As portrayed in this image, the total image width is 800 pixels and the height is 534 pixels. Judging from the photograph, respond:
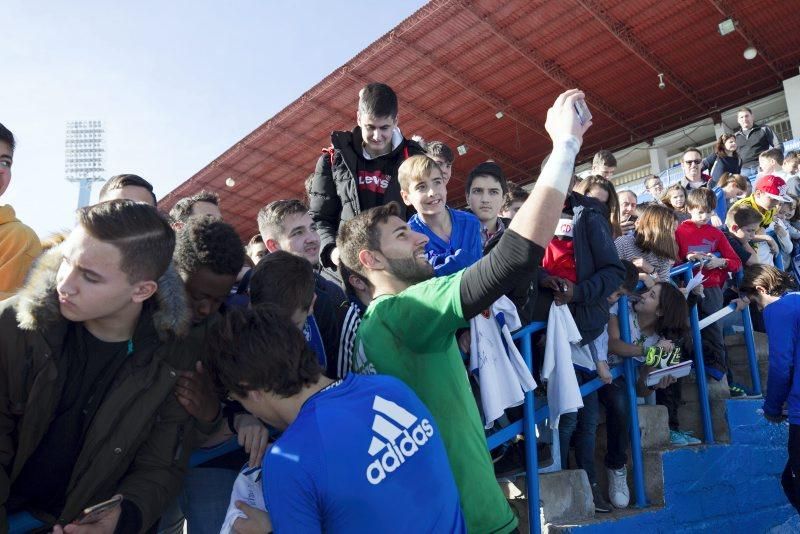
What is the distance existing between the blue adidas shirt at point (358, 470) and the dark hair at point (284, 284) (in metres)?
0.65

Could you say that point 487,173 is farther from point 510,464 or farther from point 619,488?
point 619,488

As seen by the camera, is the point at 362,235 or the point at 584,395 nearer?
the point at 362,235

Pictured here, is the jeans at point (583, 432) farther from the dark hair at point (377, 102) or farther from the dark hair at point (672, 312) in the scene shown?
the dark hair at point (377, 102)

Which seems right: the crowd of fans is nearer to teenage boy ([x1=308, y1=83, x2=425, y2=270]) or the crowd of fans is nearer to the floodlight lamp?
teenage boy ([x1=308, y1=83, x2=425, y2=270])

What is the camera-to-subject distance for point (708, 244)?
5.85 meters

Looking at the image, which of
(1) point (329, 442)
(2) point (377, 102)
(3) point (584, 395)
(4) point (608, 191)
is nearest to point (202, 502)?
(1) point (329, 442)

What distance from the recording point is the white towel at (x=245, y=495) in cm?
190

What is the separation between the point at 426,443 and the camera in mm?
1850

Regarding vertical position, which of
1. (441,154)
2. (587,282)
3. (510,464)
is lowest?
(510,464)

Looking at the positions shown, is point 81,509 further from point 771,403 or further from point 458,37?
point 458,37

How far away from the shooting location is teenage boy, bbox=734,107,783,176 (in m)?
10.2

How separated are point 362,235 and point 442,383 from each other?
2.18 feet

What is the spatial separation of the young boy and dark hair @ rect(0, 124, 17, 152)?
6.25ft

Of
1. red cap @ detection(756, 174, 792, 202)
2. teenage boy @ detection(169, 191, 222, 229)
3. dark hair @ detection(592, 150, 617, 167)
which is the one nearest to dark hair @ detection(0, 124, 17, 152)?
teenage boy @ detection(169, 191, 222, 229)
